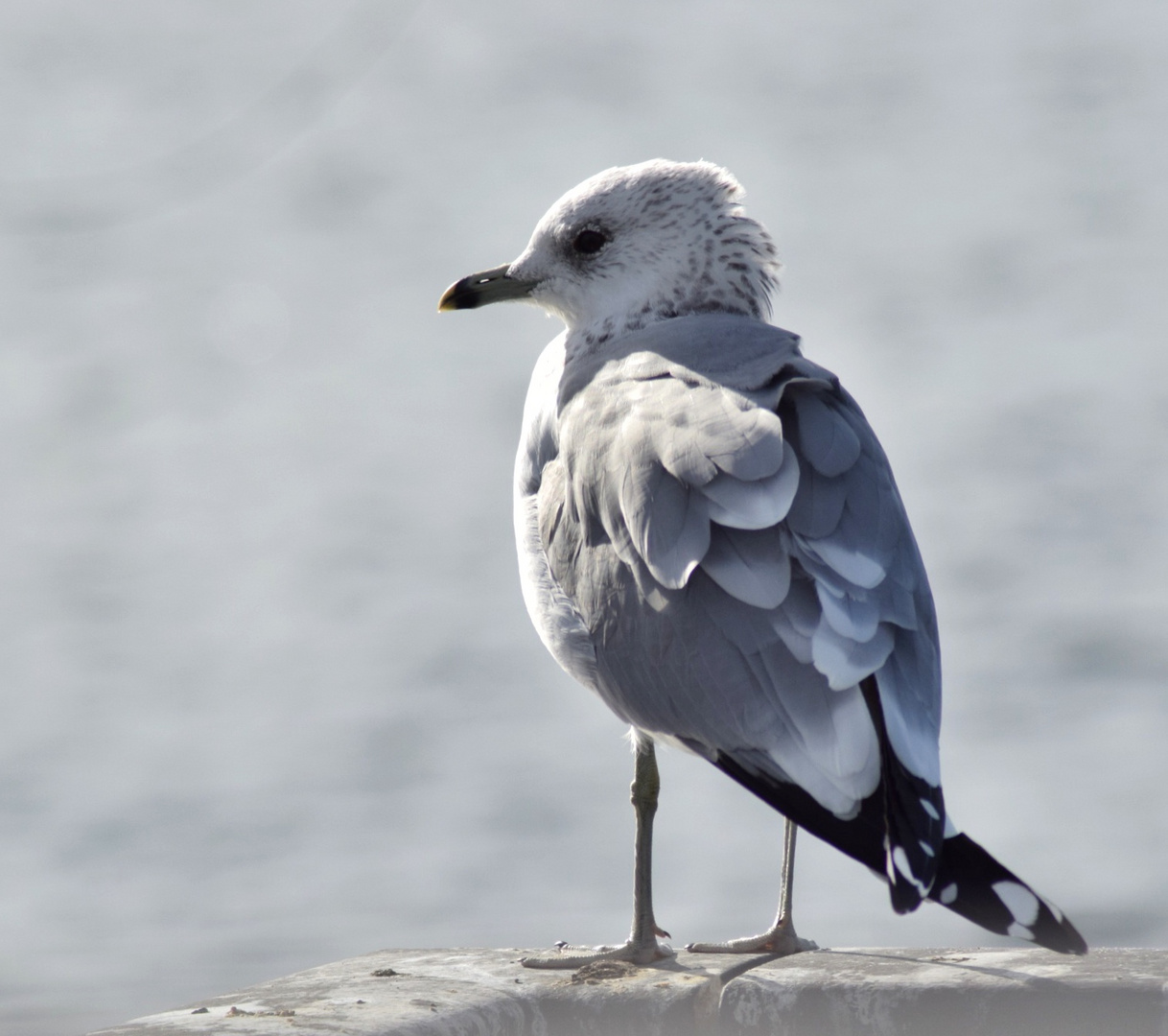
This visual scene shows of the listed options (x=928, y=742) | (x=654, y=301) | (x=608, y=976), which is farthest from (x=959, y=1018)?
(x=654, y=301)

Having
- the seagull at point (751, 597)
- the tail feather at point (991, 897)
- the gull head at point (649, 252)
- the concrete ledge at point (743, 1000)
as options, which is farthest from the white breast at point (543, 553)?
the tail feather at point (991, 897)

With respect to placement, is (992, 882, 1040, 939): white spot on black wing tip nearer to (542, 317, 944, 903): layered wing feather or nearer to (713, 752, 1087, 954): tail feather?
(713, 752, 1087, 954): tail feather

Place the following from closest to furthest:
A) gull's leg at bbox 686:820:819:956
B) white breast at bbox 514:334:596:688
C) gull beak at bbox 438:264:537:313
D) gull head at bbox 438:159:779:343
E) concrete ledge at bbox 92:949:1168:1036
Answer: concrete ledge at bbox 92:949:1168:1036 < white breast at bbox 514:334:596:688 < gull's leg at bbox 686:820:819:956 < gull head at bbox 438:159:779:343 < gull beak at bbox 438:264:537:313

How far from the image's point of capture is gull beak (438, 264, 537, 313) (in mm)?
3914

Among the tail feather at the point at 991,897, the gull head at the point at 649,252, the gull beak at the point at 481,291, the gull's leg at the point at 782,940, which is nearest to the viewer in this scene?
the tail feather at the point at 991,897

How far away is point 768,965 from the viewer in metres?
2.79

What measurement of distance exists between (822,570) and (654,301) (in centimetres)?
116

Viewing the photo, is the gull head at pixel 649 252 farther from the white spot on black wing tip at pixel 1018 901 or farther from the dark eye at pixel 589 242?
the white spot on black wing tip at pixel 1018 901

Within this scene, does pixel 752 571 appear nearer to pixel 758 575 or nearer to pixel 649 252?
pixel 758 575

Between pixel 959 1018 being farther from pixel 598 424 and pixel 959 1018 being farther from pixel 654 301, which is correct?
pixel 654 301

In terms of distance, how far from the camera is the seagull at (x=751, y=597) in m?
2.44

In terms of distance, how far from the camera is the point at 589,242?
3.77m

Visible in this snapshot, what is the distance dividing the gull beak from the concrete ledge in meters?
1.61

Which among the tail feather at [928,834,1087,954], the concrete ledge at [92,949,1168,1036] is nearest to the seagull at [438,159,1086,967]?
the tail feather at [928,834,1087,954]
